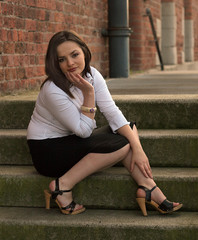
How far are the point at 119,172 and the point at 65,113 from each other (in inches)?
21.5

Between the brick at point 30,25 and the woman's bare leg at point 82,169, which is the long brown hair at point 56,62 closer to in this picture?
the woman's bare leg at point 82,169

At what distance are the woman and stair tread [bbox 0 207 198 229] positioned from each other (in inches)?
2.3

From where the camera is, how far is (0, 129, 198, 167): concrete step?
10.9 feet

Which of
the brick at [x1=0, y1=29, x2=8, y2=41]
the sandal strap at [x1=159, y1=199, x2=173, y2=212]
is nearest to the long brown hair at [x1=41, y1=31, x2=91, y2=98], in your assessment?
the sandal strap at [x1=159, y1=199, x2=173, y2=212]

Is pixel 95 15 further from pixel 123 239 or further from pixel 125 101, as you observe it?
pixel 123 239

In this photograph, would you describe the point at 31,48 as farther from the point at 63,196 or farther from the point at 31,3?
the point at 63,196

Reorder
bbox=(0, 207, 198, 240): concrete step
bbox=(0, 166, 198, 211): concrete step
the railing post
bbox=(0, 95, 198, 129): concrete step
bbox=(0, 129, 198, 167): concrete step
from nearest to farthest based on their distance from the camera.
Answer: bbox=(0, 207, 198, 240): concrete step
bbox=(0, 166, 198, 211): concrete step
bbox=(0, 129, 198, 167): concrete step
bbox=(0, 95, 198, 129): concrete step
the railing post

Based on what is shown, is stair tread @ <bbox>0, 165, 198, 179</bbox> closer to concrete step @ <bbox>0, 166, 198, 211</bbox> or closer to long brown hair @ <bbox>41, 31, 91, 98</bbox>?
concrete step @ <bbox>0, 166, 198, 211</bbox>

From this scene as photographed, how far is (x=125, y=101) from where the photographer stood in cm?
365

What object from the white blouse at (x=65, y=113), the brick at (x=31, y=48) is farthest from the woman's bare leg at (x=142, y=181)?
the brick at (x=31, y=48)

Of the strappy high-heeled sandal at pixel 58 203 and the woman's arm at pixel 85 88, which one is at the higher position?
the woman's arm at pixel 85 88

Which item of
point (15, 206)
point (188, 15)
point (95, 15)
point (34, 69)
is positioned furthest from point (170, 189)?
point (188, 15)

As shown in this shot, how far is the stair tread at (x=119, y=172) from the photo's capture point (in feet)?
10.1

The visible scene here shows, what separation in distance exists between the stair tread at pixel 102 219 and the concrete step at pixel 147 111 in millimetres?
783
